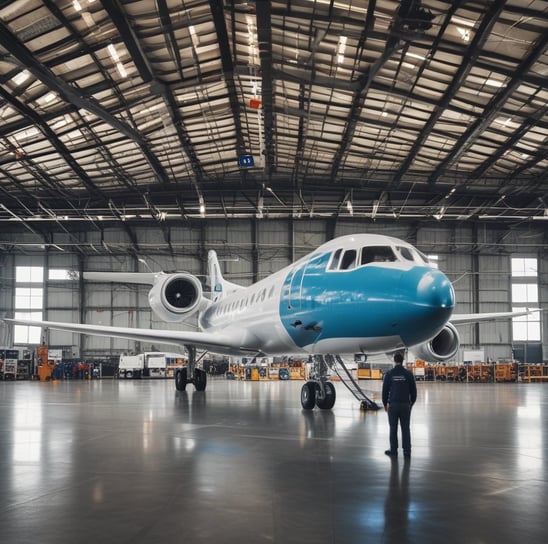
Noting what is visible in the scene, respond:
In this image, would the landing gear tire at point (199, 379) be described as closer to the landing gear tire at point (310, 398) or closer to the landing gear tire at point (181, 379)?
the landing gear tire at point (181, 379)

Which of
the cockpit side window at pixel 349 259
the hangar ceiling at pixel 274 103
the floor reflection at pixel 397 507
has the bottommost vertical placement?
the floor reflection at pixel 397 507

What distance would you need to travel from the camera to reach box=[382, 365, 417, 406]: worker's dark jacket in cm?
811

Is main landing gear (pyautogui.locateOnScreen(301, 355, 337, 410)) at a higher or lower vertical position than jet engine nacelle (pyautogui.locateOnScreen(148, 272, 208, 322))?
lower

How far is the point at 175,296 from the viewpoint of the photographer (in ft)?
66.4

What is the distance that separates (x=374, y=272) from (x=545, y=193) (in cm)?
3637

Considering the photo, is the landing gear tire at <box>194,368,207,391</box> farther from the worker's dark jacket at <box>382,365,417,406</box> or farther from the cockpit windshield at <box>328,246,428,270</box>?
the worker's dark jacket at <box>382,365,417,406</box>

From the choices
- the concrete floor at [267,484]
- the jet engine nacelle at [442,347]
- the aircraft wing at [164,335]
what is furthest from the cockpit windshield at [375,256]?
the aircraft wing at [164,335]

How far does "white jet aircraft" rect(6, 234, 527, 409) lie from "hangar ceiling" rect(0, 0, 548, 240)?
11241mm

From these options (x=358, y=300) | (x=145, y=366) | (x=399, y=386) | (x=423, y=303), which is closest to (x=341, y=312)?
(x=358, y=300)

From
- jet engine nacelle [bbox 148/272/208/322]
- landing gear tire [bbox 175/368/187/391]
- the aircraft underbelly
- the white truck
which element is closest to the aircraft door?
the aircraft underbelly

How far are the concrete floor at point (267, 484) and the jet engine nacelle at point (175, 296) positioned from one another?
7.98 m

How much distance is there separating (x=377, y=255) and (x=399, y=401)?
3.65 m

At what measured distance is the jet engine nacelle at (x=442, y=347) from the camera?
1481 cm

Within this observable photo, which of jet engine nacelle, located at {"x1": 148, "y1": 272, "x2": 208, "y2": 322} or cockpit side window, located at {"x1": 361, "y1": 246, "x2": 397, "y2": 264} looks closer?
cockpit side window, located at {"x1": 361, "y1": 246, "x2": 397, "y2": 264}
